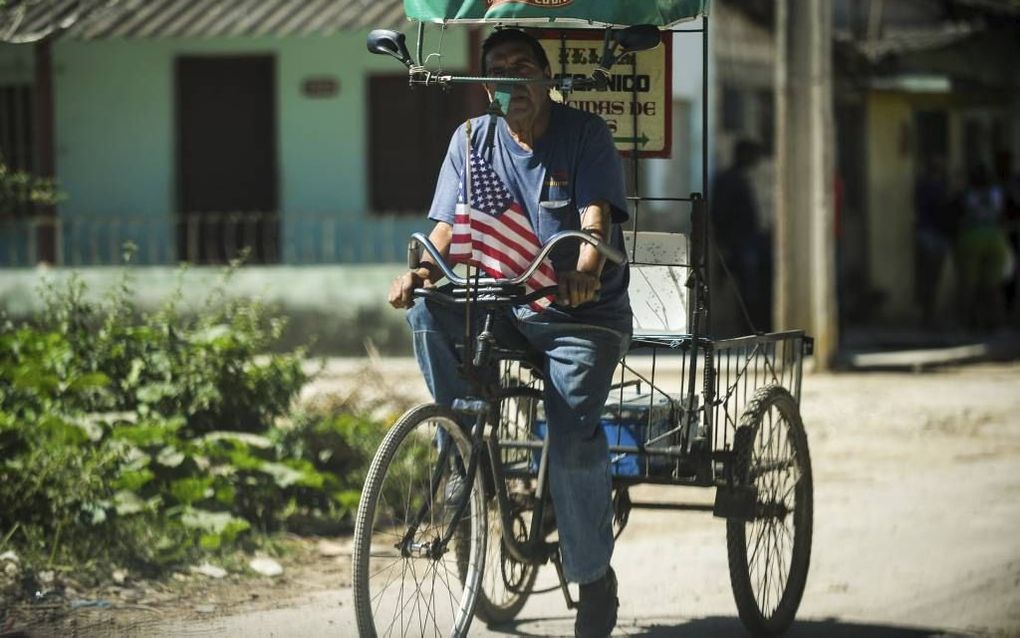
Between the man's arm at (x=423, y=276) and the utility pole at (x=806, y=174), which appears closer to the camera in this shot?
the man's arm at (x=423, y=276)

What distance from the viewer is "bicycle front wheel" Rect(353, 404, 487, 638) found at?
4234 mm

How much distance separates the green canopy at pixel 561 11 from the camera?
4918 mm

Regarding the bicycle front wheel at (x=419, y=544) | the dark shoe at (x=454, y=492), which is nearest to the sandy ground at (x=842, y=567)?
the bicycle front wheel at (x=419, y=544)

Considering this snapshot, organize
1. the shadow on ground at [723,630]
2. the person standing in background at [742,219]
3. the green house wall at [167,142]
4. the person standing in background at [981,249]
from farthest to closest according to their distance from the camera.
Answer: the person standing in background at [981,249] < the person standing in background at [742,219] < the green house wall at [167,142] < the shadow on ground at [723,630]

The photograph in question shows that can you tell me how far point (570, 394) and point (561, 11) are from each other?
1.18m

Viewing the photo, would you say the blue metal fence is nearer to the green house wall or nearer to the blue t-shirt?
the green house wall

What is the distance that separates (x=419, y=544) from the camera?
4.47 meters

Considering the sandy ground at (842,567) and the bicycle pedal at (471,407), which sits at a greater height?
the bicycle pedal at (471,407)

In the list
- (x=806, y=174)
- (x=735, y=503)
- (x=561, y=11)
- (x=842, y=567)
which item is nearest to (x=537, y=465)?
(x=735, y=503)

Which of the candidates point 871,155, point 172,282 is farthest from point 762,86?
point 172,282

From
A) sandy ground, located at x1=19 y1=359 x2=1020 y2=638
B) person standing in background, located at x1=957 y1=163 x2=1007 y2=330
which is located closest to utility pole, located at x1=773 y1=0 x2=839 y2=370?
sandy ground, located at x1=19 y1=359 x2=1020 y2=638

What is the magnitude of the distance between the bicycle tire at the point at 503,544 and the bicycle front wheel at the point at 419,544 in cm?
12

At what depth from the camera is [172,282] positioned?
14633 mm

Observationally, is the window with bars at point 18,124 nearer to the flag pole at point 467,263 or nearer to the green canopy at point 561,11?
the green canopy at point 561,11
